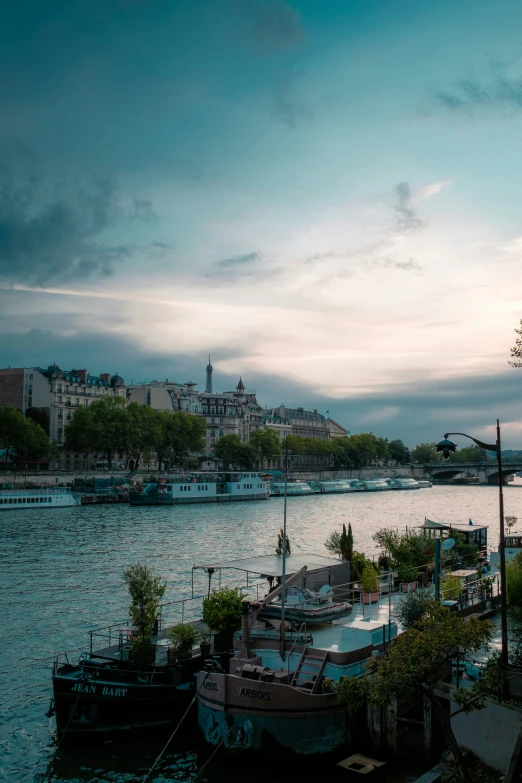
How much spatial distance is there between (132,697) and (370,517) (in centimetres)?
7185

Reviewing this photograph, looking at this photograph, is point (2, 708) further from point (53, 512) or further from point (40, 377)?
point (40, 377)

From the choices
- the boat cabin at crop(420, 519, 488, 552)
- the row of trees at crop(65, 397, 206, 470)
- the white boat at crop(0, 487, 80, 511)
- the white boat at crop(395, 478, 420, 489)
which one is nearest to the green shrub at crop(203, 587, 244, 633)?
the boat cabin at crop(420, 519, 488, 552)

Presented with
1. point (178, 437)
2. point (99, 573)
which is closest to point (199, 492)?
point (178, 437)

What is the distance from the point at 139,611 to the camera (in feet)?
76.0

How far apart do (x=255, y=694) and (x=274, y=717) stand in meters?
0.71

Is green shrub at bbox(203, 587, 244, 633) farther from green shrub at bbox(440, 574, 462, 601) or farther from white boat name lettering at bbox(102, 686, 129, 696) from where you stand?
green shrub at bbox(440, 574, 462, 601)

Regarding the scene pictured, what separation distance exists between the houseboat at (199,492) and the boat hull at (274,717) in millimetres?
86049

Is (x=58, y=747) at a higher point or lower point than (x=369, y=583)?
lower

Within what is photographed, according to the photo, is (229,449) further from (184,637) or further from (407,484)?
(184,637)

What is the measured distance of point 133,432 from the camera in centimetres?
13162

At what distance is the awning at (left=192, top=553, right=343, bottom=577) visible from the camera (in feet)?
79.7

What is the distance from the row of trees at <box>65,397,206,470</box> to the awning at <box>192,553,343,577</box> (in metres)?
103

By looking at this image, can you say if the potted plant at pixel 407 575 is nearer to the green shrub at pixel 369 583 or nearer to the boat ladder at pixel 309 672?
the green shrub at pixel 369 583

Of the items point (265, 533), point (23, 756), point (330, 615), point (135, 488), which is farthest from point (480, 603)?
point (135, 488)
